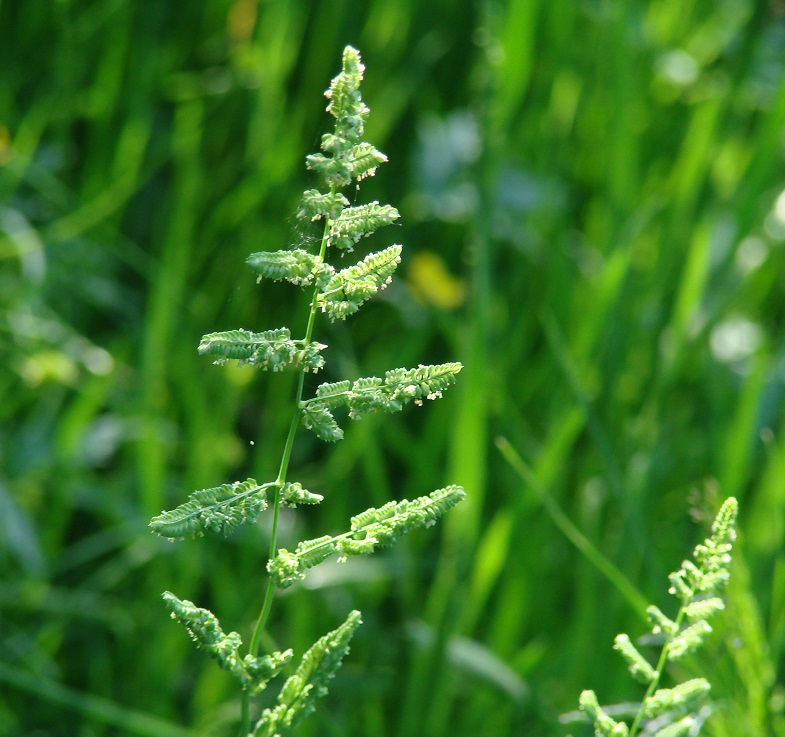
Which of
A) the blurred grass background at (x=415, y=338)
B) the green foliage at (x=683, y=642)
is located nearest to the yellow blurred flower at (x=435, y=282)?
the blurred grass background at (x=415, y=338)

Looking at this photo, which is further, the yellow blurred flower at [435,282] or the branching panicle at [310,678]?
the yellow blurred flower at [435,282]

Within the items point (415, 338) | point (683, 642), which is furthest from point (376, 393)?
point (415, 338)

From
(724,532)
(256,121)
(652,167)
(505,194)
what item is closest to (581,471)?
(505,194)

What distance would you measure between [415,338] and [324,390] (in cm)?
118

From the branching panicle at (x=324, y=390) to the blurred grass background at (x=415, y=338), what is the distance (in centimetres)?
49

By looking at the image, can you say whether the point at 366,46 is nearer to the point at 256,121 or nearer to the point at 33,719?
the point at 256,121

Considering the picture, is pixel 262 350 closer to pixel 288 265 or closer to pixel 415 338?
pixel 288 265

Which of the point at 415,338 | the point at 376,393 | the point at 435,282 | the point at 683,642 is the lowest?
the point at 683,642

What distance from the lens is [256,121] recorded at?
1.74m

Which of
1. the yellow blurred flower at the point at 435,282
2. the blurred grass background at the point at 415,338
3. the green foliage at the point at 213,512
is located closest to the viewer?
the green foliage at the point at 213,512

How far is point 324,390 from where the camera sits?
0.43 meters

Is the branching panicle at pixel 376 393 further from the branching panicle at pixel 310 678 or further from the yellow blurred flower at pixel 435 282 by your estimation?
the yellow blurred flower at pixel 435 282

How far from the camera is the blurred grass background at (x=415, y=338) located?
1.23 meters

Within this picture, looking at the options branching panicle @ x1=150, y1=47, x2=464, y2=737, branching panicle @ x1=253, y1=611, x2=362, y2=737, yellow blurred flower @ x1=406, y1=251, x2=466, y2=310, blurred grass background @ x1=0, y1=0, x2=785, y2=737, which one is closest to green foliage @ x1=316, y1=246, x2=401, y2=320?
branching panicle @ x1=150, y1=47, x2=464, y2=737
